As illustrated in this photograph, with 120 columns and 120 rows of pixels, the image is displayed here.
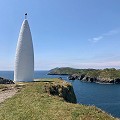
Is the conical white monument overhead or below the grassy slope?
overhead

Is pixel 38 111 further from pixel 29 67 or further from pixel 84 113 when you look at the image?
pixel 29 67

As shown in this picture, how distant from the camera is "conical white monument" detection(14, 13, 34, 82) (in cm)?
4653

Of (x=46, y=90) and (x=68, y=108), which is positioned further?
(x=46, y=90)

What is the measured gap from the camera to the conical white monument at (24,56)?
46.5m

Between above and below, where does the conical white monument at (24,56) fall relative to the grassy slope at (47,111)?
above

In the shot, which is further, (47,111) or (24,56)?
(24,56)

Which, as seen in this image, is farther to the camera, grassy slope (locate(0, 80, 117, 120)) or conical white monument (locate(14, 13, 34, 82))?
conical white monument (locate(14, 13, 34, 82))

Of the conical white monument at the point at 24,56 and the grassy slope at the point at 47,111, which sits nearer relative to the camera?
the grassy slope at the point at 47,111

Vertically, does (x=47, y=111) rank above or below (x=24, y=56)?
below

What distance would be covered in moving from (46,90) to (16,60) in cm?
2366

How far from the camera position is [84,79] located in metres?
198

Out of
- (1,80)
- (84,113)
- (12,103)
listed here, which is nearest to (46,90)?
(12,103)

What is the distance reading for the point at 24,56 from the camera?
46.6 meters

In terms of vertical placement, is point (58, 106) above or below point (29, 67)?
below
